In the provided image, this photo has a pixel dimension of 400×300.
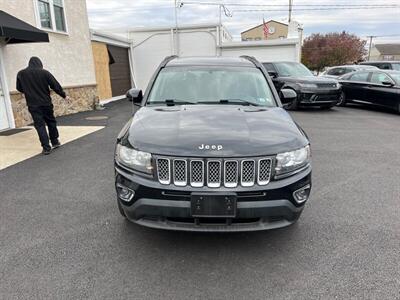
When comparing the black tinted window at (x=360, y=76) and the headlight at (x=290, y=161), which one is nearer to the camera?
the headlight at (x=290, y=161)

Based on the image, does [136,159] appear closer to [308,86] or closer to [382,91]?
[308,86]

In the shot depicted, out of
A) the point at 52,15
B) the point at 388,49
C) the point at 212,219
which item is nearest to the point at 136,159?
the point at 212,219

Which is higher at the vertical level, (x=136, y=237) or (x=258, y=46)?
(x=258, y=46)

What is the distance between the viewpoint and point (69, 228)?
11.6ft

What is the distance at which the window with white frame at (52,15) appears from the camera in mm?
10016

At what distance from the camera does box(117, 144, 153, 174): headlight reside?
9.14ft

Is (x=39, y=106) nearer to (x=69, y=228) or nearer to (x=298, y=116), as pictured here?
(x=69, y=228)

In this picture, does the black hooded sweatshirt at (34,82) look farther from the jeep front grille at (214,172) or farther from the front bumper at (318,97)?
the front bumper at (318,97)

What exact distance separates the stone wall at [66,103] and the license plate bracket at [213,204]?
8086 mm

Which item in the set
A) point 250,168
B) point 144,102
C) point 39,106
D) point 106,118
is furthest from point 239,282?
point 106,118

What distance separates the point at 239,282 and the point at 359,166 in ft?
12.8

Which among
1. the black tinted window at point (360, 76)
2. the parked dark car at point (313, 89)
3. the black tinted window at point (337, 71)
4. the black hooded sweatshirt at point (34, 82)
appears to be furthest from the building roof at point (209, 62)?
the black tinted window at point (337, 71)

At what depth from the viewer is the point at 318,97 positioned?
1149 cm

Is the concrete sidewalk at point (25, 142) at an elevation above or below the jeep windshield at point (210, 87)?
below
